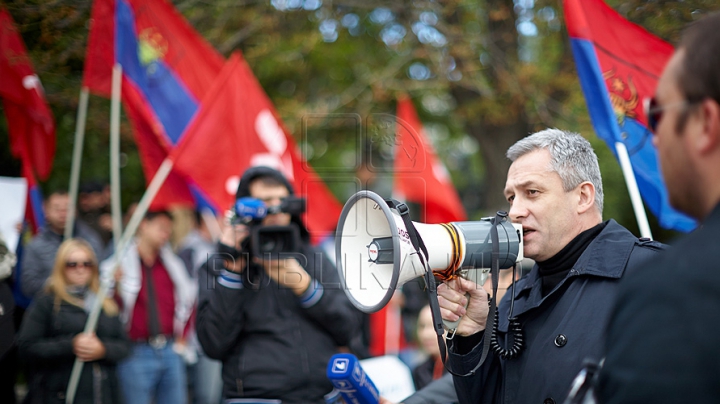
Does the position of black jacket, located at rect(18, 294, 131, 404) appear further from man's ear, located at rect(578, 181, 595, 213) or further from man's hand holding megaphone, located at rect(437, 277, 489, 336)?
man's ear, located at rect(578, 181, 595, 213)

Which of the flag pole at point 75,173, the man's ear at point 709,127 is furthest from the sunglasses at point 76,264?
the man's ear at point 709,127

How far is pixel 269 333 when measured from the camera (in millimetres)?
3266

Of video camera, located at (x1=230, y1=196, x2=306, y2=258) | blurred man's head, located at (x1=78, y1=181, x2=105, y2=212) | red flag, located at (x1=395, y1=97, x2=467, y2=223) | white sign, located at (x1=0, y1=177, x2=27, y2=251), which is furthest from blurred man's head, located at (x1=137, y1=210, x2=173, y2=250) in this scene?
video camera, located at (x1=230, y1=196, x2=306, y2=258)

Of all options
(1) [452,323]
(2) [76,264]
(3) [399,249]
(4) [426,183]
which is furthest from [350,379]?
(4) [426,183]

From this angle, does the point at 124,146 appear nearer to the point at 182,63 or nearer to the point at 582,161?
the point at 182,63

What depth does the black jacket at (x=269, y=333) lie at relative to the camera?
3.17 metres

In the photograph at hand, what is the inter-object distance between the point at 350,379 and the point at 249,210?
1.15m

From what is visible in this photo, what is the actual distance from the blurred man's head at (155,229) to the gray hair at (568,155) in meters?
4.14

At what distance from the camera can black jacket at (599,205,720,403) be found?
3.51 ft

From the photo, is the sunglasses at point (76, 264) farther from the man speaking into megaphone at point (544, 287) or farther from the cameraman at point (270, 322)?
the man speaking into megaphone at point (544, 287)

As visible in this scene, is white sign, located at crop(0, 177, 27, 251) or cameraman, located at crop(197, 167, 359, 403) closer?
cameraman, located at crop(197, 167, 359, 403)

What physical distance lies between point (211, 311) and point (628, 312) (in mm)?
2417

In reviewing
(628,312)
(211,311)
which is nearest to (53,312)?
(211,311)

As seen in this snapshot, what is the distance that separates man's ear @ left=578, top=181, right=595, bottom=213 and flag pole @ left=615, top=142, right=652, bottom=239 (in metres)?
1.19
